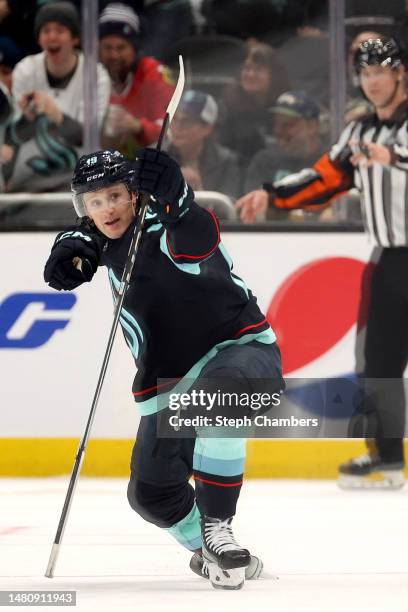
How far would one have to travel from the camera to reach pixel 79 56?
589 centimetres

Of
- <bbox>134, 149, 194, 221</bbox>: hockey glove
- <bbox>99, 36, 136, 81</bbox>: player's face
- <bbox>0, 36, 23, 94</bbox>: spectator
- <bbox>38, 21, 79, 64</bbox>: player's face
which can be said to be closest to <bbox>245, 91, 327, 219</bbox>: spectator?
<bbox>99, 36, 136, 81</bbox>: player's face

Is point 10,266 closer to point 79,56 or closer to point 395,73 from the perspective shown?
point 79,56

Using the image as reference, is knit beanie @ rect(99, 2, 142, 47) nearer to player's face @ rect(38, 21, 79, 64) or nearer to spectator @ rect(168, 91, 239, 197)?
player's face @ rect(38, 21, 79, 64)

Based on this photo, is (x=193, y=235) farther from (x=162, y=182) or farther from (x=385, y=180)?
(x=385, y=180)

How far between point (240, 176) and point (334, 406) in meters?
1.02

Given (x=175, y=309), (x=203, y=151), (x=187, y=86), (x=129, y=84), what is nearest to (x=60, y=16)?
(x=129, y=84)

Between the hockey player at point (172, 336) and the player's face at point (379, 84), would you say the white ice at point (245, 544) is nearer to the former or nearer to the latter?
the hockey player at point (172, 336)

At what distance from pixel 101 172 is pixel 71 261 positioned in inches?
8.9

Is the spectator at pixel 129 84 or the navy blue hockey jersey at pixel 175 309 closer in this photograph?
the navy blue hockey jersey at pixel 175 309

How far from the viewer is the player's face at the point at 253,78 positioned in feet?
19.0

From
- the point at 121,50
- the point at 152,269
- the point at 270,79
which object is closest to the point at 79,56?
the point at 121,50

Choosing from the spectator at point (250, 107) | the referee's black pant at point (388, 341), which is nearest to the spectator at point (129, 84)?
the spectator at point (250, 107)

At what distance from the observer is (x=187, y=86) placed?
5.80 metres

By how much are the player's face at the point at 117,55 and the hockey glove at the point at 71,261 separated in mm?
2516
